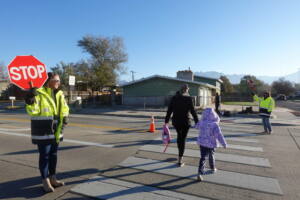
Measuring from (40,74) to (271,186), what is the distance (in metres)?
5.29

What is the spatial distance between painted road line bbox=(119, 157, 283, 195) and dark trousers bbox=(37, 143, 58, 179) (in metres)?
1.68

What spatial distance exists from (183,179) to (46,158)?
2669mm

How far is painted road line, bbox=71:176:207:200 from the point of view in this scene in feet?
10.7

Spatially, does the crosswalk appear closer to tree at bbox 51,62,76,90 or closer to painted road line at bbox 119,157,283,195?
painted road line at bbox 119,157,283,195

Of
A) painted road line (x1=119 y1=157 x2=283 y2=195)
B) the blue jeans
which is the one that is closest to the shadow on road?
painted road line (x1=119 y1=157 x2=283 y2=195)

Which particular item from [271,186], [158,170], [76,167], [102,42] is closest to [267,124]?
[271,186]

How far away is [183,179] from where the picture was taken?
3.95m

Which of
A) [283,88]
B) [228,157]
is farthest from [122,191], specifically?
[283,88]

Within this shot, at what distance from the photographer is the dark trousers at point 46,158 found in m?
3.26

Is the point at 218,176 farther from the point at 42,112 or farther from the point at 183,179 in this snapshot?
the point at 42,112

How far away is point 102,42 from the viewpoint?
42.7 metres

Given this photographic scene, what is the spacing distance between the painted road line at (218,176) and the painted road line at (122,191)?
777mm

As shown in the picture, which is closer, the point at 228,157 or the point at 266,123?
the point at 228,157

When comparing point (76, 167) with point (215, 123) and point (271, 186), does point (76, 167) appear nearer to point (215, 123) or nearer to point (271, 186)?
point (215, 123)
